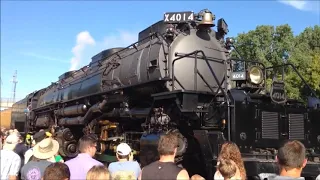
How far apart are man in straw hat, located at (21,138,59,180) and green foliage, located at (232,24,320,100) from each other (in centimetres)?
2880

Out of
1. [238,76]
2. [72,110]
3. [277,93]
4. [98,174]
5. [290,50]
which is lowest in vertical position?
[98,174]

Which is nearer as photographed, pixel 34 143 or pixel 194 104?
pixel 194 104

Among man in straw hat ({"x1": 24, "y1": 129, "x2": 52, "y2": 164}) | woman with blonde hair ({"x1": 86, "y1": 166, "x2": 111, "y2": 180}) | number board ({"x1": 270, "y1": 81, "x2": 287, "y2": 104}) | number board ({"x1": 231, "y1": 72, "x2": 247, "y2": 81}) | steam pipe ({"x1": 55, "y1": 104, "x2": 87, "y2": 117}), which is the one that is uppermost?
number board ({"x1": 231, "y1": 72, "x2": 247, "y2": 81})

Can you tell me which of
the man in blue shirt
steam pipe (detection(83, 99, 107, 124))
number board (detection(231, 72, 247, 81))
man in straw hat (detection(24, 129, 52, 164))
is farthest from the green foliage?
the man in blue shirt

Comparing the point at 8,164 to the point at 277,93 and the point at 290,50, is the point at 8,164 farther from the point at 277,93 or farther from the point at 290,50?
the point at 290,50

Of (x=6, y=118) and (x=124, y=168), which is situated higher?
(x=6, y=118)

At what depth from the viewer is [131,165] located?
5.09m

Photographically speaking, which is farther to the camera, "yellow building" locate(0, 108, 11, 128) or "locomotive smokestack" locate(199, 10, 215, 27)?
"yellow building" locate(0, 108, 11, 128)

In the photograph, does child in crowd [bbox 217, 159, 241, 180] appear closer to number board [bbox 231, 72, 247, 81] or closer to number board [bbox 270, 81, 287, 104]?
number board [bbox 270, 81, 287, 104]

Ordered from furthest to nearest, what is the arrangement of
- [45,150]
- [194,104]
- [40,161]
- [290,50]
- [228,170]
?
[290,50] → [194,104] → [45,150] → [40,161] → [228,170]

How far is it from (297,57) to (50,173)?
32.5 meters

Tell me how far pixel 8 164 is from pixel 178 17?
532 cm

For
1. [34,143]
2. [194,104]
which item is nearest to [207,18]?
[194,104]

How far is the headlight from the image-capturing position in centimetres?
895
